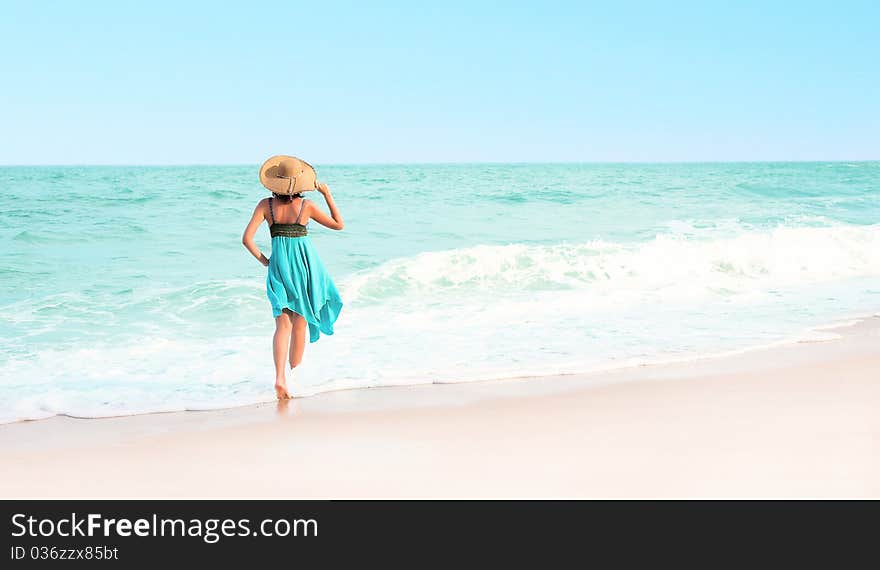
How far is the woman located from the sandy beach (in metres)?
0.51

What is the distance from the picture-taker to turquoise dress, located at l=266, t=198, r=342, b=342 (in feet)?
17.9

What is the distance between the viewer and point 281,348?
5.64m

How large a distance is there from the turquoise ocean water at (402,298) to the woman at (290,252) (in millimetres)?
457

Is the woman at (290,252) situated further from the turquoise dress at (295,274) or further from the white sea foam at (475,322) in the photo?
the white sea foam at (475,322)

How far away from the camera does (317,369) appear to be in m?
6.38

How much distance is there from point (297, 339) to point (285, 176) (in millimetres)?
1116

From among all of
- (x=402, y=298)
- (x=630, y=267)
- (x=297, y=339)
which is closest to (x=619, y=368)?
(x=297, y=339)

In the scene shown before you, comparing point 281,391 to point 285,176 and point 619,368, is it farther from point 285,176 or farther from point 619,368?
point 619,368

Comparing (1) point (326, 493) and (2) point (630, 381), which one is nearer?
(1) point (326, 493)

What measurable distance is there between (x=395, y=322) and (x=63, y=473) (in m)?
4.61

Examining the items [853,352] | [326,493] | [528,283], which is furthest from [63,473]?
[528,283]

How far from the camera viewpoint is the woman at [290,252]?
5.34 m
